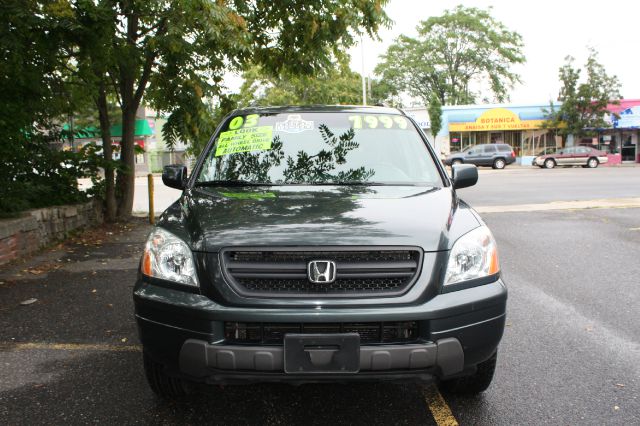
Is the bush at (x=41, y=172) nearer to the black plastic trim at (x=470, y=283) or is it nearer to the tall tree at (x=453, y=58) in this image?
the black plastic trim at (x=470, y=283)

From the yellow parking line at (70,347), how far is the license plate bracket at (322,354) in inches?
79.3

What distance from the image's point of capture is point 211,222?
2768mm

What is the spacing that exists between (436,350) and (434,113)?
40.6m

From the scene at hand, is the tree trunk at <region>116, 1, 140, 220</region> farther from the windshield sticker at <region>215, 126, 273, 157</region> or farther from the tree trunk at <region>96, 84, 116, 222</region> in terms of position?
the windshield sticker at <region>215, 126, 273, 157</region>

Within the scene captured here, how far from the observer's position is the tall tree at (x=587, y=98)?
1476 inches

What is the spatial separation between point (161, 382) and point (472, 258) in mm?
1789

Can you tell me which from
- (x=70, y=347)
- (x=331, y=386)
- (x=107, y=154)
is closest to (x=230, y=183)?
(x=331, y=386)

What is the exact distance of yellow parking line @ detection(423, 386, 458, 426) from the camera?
2885 millimetres

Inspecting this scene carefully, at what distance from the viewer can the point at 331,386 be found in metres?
3.33

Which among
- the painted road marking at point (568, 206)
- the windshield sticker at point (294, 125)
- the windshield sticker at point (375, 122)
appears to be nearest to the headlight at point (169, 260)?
the windshield sticker at point (294, 125)

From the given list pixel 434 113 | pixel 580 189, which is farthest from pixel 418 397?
pixel 434 113

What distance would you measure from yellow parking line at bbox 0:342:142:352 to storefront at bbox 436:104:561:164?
40.6m

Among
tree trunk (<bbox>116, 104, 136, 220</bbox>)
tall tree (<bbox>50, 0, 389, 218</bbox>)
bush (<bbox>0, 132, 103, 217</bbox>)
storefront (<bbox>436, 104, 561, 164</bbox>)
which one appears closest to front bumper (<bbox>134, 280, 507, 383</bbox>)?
A: tall tree (<bbox>50, 0, 389, 218</bbox>)

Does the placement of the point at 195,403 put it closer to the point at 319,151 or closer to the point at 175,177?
the point at 175,177
